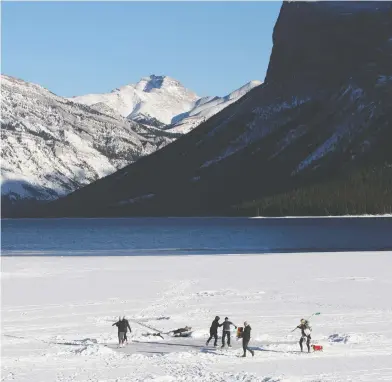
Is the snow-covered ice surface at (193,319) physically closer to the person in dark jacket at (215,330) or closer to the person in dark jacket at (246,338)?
the person in dark jacket at (246,338)

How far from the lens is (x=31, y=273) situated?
262 feet

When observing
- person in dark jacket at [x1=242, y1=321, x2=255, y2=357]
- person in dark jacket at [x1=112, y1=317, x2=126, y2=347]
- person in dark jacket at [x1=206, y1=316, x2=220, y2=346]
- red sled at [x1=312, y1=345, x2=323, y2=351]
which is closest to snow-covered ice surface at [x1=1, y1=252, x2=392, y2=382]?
red sled at [x1=312, y1=345, x2=323, y2=351]

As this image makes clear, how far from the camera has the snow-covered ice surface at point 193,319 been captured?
3450 cm

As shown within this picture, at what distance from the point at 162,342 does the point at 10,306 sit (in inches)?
675

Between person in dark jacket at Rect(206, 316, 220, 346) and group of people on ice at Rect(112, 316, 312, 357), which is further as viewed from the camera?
person in dark jacket at Rect(206, 316, 220, 346)

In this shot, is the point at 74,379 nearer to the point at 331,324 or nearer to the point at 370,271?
the point at 331,324

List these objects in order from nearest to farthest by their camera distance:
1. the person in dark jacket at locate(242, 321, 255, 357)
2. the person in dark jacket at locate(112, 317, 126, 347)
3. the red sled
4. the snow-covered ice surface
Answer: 1. the snow-covered ice surface
2. the person in dark jacket at locate(242, 321, 255, 357)
3. the red sled
4. the person in dark jacket at locate(112, 317, 126, 347)

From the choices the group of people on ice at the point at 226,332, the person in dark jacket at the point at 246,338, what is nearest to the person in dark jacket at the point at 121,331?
the group of people on ice at the point at 226,332

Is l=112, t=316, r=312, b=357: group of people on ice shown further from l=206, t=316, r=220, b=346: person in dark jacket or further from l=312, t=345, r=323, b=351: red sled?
l=312, t=345, r=323, b=351: red sled

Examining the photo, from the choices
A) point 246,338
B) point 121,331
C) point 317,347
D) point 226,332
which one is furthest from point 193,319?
point 317,347

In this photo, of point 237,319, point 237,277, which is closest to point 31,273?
point 237,277

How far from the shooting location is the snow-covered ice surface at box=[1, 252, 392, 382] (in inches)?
1358

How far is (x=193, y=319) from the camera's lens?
157 feet

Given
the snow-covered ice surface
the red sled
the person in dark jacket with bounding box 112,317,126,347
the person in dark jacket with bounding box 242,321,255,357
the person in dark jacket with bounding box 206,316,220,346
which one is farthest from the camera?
the person in dark jacket with bounding box 112,317,126,347
